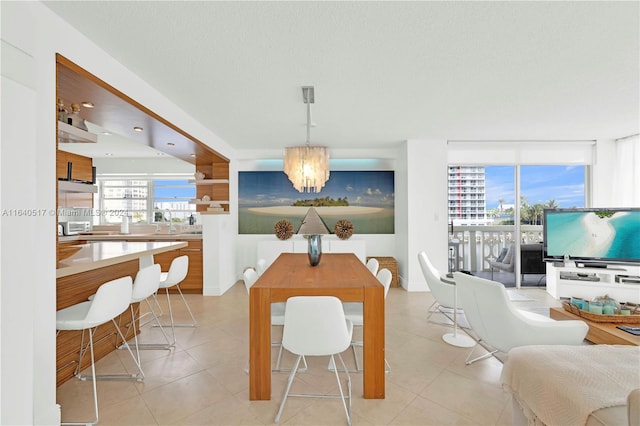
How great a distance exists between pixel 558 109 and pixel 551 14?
84.6 inches

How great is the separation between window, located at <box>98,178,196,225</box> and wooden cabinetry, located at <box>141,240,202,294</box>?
1.72 metres

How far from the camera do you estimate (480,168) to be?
5.11 metres

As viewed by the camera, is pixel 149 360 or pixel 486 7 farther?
pixel 149 360

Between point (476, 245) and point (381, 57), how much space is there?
5.01 meters

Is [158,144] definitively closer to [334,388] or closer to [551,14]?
[334,388]

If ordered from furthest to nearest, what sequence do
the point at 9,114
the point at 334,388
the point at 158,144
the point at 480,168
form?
the point at 480,168 → the point at 158,144 → the point at 334,388 → the point at 9,114

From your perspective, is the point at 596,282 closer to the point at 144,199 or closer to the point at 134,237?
the point at 134,237

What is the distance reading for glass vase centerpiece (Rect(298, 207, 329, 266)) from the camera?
2.64 m

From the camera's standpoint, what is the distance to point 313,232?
2625mm

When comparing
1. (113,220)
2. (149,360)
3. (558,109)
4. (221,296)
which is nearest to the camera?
(149,360)

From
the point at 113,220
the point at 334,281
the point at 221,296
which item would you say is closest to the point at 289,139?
the point at 221,296

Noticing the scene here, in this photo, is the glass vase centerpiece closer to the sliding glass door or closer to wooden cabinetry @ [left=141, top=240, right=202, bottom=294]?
wooden cabinetry @ [left=141, top=240, right=202, bottom=294]

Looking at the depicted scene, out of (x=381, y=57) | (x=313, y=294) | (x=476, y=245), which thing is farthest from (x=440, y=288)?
(x=476, y=245)

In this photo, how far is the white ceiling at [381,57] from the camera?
172 centimetres
